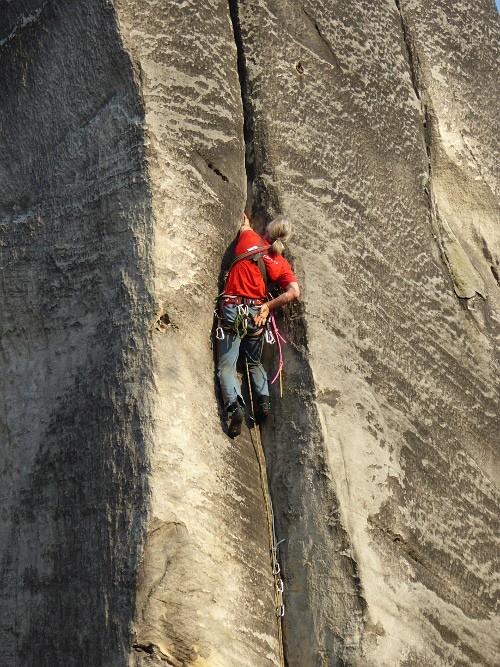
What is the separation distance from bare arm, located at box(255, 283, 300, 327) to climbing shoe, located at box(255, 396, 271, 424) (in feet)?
1.34

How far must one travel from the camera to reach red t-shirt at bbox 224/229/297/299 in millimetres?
6590

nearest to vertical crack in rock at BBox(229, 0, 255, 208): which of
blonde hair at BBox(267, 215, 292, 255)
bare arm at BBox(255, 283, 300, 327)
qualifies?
blonde hair at BBox(267, 215, 292, 255)

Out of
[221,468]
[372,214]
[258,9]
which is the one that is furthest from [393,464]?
[258,9]

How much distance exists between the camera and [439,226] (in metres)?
7.51

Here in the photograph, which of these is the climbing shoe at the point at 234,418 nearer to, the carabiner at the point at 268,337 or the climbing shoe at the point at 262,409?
the climbing shoe at the point at 262,409

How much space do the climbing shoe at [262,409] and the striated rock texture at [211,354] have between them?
0.09 meters

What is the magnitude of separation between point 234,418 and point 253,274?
0.80 meters

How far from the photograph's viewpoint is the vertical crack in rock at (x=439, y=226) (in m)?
7.43

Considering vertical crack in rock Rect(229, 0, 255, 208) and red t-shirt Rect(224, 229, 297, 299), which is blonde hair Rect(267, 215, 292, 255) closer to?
red t-shirt Rect(224, 229, 297, 299)

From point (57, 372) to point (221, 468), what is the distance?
1.07 m

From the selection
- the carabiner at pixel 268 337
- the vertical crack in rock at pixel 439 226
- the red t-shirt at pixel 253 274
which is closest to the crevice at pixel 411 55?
the vertical crack in rock at pixel 439 226

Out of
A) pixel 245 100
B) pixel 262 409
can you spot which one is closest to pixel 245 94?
pixel 245 100

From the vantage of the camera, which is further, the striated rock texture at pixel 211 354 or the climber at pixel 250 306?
the climber at pixel 250 306

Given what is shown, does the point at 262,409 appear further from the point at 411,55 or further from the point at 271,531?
the point at 411,55
